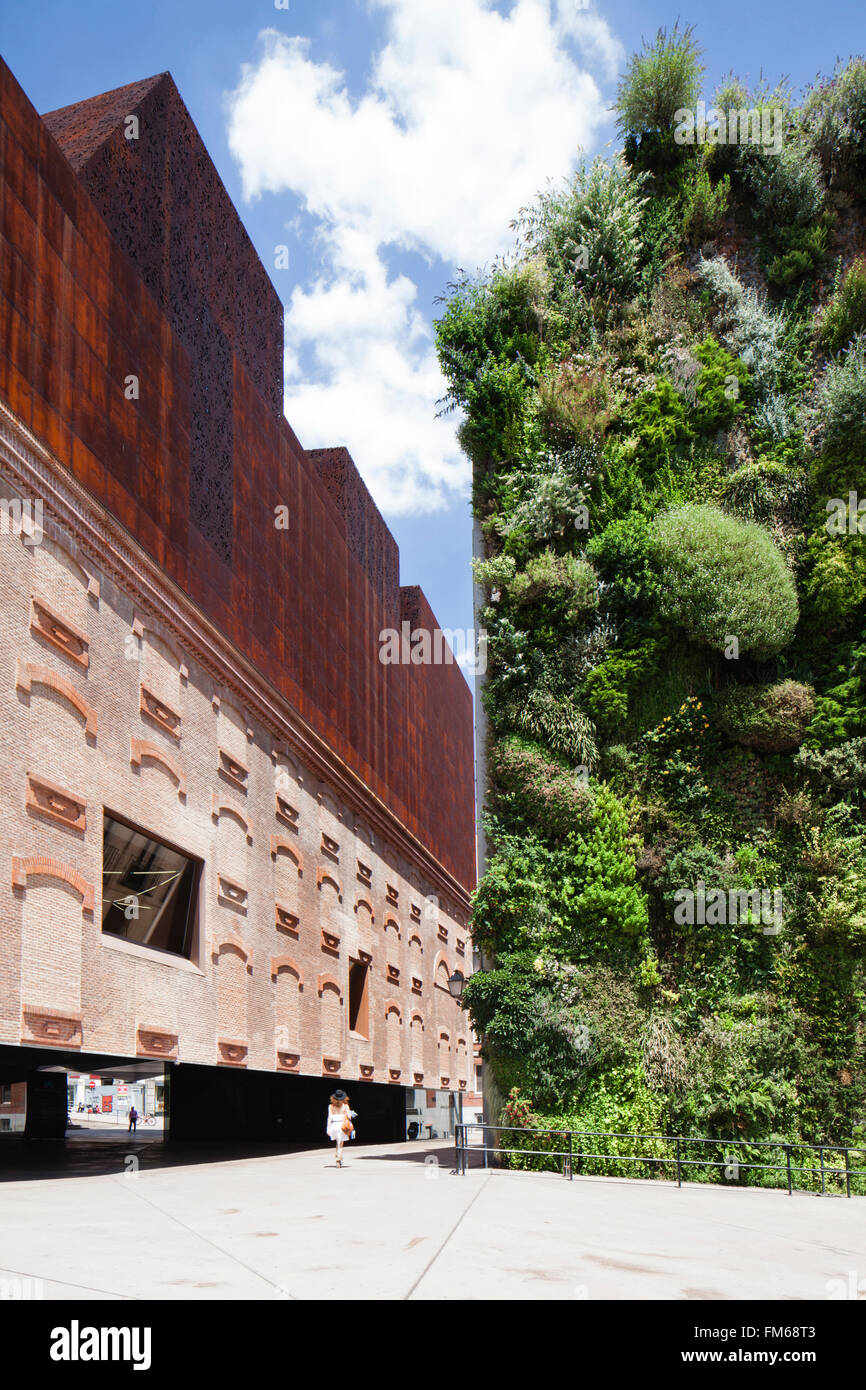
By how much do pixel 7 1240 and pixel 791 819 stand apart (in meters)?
16.8

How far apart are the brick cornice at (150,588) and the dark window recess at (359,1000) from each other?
18.3 ft

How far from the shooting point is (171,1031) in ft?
72.1

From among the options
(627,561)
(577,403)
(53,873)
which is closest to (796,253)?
(577,403)

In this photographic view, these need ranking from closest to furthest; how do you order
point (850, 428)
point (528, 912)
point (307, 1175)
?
point (307, 1175) → point (528, 912) → point (850, 428)

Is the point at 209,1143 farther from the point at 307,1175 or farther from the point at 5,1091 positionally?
the point at 5,1091

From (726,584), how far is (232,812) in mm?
12037

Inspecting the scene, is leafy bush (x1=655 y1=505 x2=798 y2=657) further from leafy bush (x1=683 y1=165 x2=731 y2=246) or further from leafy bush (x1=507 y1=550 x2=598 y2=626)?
leafy bush (x1=683 y1=165 x2=731 y2=246)

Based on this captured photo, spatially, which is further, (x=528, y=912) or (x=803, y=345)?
(x=803, y=345)

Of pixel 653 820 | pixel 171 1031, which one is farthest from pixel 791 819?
pixel 171 1031

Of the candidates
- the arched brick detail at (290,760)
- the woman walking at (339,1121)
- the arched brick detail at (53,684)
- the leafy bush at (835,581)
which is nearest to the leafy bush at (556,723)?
the leafy bush at (835,581)

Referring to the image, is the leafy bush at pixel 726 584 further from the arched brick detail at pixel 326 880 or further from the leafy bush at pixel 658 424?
the arched brick detail at pixel 326 880

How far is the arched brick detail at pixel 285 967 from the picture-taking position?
28.0m

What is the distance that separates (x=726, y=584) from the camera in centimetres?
2222
